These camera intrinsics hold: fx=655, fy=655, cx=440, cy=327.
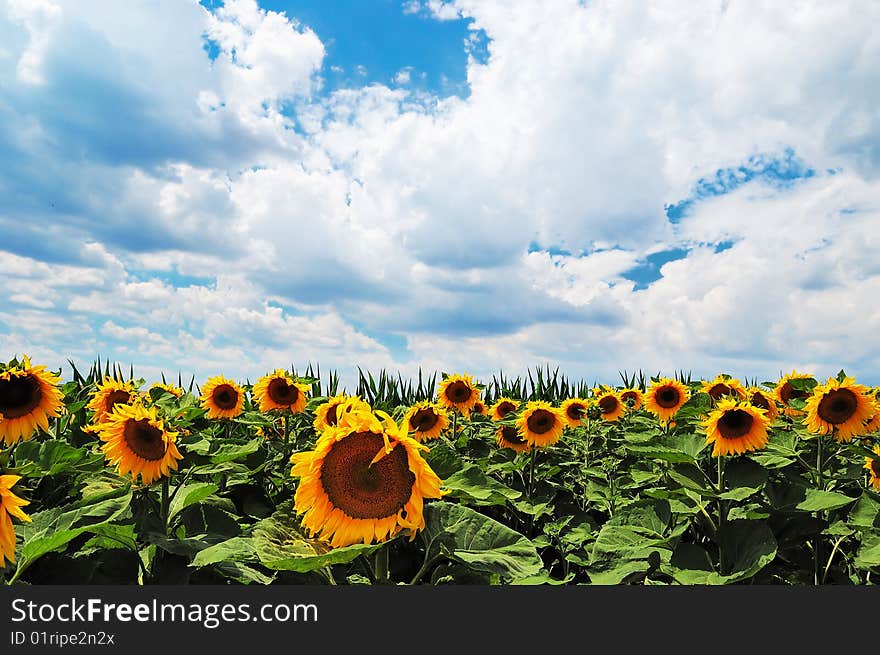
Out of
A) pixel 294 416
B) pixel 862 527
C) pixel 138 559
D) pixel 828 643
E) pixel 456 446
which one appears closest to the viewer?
pixel 828 643

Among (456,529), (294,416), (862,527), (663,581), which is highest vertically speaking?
(294,416)

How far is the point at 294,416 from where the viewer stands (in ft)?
25.5

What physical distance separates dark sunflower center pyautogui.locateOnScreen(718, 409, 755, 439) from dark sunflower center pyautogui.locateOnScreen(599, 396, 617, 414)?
5.02 metres

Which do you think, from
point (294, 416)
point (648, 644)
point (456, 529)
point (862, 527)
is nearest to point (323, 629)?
point (456, 529)

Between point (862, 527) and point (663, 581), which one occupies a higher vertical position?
point (862, 527)

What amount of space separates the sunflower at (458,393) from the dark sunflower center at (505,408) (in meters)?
0.64

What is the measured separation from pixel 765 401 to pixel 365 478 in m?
6.13

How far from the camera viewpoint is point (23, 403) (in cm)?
462

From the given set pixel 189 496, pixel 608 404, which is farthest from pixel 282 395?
pixel 608 404

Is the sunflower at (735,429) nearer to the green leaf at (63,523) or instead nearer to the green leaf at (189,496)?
the green leaf at (189,496)

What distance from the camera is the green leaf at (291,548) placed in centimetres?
221

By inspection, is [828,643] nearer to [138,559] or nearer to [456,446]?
[138,559]

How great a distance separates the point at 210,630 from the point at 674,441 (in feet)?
11.6

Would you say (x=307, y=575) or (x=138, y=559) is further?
(x=138, y=559)
